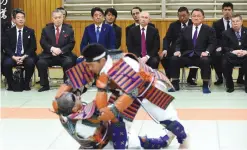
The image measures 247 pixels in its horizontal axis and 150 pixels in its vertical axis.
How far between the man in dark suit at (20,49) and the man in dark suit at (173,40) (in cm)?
241

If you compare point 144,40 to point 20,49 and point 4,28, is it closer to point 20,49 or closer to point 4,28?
point 20,49

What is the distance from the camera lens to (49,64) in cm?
974

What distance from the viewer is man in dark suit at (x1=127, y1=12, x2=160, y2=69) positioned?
990 centimetres

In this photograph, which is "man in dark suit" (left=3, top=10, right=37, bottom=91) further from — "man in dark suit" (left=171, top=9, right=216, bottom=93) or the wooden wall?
"man in dark suit" (left=171, top=9, right=216, bottom=93)

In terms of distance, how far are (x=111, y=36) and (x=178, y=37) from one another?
1.24 meters

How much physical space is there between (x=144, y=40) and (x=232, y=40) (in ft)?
5.17

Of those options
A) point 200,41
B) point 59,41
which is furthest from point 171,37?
point 59,41

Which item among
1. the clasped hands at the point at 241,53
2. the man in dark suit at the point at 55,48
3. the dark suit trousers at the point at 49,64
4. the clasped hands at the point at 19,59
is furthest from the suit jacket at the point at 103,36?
the clasped hands at the point at 241,53

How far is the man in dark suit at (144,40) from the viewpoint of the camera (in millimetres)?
9898

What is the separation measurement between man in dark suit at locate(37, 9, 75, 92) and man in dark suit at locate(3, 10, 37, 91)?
0.64 ft

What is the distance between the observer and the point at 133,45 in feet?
32.8

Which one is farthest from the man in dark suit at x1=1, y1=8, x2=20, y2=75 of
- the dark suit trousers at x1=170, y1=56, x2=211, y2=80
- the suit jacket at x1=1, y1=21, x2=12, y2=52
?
the dark suit trousers at x1=170, y1=56, x2=211, y2=80

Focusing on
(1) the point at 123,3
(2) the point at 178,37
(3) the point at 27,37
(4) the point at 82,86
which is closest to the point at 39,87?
(3) the point at 27,37

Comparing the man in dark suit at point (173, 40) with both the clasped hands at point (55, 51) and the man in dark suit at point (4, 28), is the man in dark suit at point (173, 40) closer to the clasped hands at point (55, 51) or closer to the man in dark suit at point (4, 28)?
the clasped hands at point (55, 51)
